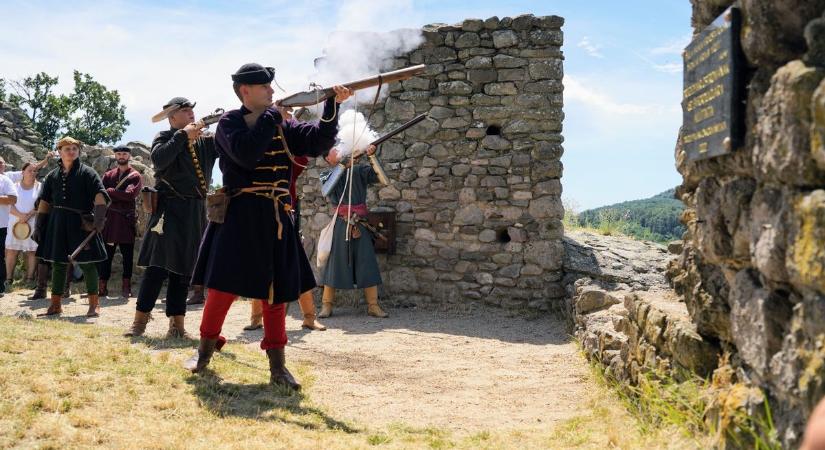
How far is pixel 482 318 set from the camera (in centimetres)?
723

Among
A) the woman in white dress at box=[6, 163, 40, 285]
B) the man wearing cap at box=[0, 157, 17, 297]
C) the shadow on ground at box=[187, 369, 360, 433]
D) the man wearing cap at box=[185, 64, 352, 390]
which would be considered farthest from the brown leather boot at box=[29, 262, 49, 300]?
the shadow on ground at box=[187, 369, 360, 433]

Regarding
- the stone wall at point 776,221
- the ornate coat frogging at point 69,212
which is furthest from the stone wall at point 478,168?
the stone wall at point 776,221

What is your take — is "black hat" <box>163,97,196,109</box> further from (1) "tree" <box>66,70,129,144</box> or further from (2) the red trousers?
(1) "tree" <box>66,70,129,144</box>

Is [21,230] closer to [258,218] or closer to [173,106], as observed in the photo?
[173,106]

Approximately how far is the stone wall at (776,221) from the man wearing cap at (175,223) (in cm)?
373

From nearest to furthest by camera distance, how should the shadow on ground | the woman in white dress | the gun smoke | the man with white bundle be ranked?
the shadow on ground, the gun smoke, the man with white bundle, the woman in white dress

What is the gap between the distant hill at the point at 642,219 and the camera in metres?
9.48

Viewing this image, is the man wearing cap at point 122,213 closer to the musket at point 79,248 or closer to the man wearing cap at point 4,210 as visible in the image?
the man wearing cap at point 4,210

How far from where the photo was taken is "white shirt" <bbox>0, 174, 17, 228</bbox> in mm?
8516

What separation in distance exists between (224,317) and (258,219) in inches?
23.5

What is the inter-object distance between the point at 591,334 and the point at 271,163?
252 centimetres

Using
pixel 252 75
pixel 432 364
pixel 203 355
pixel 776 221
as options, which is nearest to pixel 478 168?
pixel 432 364

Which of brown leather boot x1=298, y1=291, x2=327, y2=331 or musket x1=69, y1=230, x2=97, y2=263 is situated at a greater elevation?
musket x1=69, y1=230, x2=97, y2=263

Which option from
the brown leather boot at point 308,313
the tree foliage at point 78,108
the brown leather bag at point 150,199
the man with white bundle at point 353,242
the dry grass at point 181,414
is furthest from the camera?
the tree foliage at point 78,108
